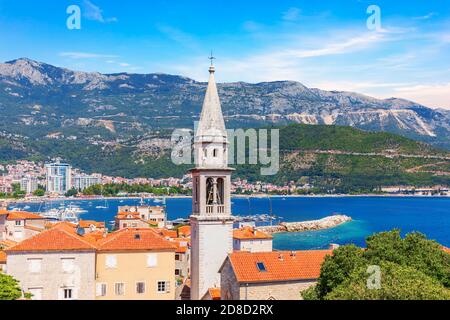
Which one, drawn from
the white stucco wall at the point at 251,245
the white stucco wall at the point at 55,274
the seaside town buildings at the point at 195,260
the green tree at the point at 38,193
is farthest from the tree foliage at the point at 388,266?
the green tree at the point at 38,193

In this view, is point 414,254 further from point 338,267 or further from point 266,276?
point 266,276

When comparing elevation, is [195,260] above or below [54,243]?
below

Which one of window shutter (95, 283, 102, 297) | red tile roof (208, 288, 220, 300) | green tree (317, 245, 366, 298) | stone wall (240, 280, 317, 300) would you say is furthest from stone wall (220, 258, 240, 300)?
window shutter (95, 283, 102, 297)

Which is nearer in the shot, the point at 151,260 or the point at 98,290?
the point at 98,290

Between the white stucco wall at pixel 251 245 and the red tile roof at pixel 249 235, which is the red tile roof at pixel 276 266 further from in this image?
the red tile roof at pixel 249 235

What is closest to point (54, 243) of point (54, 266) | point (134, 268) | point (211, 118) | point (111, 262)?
point (54, 266)

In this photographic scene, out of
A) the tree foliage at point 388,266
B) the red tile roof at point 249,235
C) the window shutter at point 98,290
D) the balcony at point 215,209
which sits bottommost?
the red tile roof at point 249,235
